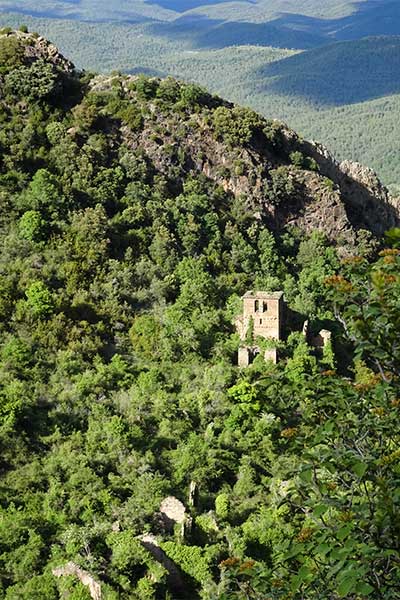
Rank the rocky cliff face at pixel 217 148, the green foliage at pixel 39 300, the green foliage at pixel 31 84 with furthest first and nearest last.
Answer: the rocky cliff face at pixel 217 148, the green foliage at pixel 31 84, the green foliage at pixel 39 300

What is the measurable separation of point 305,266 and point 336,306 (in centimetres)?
2422

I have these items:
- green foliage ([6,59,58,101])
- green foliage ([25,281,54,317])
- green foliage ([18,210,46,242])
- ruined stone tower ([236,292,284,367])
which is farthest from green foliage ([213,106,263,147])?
green foliage ([25,281,54,317])

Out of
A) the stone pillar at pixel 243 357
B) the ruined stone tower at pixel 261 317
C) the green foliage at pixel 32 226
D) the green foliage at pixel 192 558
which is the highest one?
the green foliage at pixel 32 226

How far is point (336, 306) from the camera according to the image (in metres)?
8.60

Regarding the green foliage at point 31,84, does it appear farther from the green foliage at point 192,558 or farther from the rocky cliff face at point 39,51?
the green foliage at point 192,558

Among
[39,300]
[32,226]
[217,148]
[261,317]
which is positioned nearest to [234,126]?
[217,148]

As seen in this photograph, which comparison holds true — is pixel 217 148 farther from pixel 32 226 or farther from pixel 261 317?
pixel 261 317

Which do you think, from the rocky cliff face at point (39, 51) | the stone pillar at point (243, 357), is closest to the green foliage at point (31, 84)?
the rocky cliff face at point (39, 51)

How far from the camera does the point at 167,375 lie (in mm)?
24094

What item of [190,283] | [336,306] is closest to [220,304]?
[190,283]

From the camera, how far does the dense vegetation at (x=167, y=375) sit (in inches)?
312

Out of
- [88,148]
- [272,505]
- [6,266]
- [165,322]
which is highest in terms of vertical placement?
[88,148]

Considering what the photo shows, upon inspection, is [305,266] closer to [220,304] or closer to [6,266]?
[220,304]

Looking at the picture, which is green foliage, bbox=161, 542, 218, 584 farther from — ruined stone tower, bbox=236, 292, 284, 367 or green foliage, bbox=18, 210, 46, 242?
green foliage, bbox=18, 210, 46, 242
